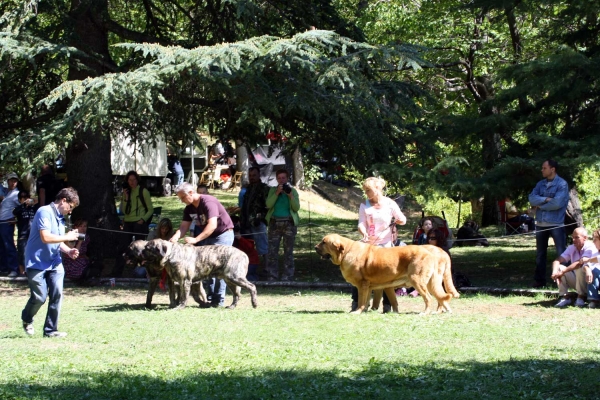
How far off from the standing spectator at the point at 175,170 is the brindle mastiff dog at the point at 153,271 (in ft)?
71.9

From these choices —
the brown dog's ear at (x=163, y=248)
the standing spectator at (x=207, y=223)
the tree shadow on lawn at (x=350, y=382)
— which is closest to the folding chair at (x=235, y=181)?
the standing spectator at (x=207, y=223)

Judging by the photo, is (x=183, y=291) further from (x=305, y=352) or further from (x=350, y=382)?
(x=350, y=382)

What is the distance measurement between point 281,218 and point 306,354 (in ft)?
23.8

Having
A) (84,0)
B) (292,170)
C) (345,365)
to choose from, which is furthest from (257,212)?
(292,170)

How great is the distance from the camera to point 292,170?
32.4 meters

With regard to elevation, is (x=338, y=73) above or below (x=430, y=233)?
above

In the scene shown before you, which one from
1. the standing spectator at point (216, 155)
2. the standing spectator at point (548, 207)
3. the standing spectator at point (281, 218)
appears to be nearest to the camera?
the standing spectator at point (548, 207)

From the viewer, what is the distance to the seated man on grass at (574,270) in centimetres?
1122

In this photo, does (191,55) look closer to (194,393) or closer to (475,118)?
(475,118)

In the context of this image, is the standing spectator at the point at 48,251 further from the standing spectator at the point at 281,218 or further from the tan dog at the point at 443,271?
the standing spectator at the point at 281,218

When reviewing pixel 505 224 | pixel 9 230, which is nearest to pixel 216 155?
pixel 505 224

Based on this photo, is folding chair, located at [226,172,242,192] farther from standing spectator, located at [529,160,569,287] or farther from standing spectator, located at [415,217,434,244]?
standing spectator, located at [529,160,569,287]

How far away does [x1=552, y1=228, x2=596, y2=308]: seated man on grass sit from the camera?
1122 centimetres

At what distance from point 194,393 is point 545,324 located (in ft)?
16.0
